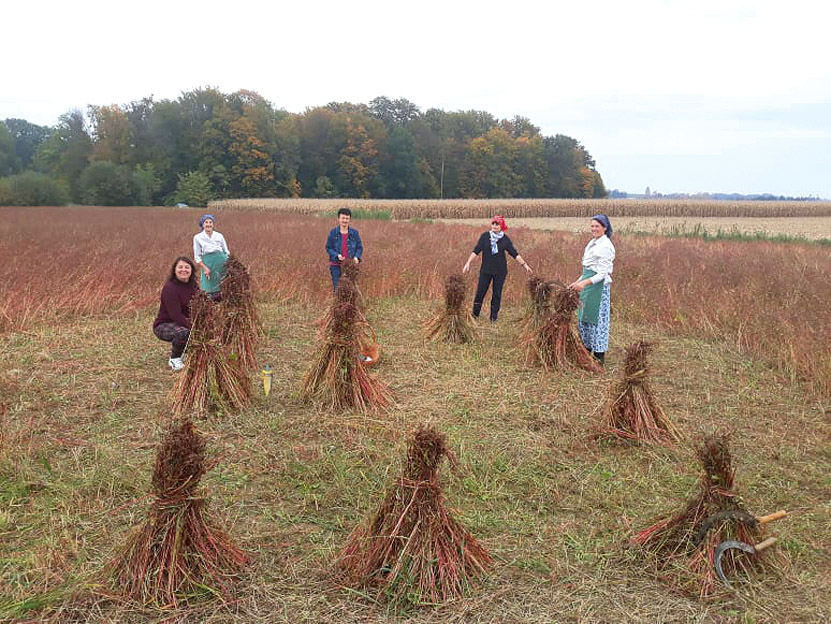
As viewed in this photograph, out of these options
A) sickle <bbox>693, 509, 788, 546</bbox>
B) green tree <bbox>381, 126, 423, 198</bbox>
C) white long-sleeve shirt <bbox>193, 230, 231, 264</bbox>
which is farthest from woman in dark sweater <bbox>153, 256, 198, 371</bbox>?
green tree <bbox>381, 126, 423, 198</bbox>

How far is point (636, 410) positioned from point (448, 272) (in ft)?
23.9

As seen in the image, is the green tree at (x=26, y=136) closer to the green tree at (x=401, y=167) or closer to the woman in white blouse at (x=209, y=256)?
A: the green tree at (x=401, y=167)

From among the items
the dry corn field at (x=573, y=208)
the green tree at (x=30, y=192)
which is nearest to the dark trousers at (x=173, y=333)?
the dry corn field at (x=573, y=208)

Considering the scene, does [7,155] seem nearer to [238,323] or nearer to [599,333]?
[238,323]

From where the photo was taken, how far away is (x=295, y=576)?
9.87 ft

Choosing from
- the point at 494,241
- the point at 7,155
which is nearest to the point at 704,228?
the point at 494,241

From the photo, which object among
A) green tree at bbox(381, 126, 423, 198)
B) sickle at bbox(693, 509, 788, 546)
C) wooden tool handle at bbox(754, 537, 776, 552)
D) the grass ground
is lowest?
the grass ground

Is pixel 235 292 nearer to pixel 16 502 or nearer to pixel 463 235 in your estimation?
pixel 16 502

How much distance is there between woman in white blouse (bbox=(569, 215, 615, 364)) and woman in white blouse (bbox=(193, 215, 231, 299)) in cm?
409

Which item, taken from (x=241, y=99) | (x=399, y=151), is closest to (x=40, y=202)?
(x=241, y=99)

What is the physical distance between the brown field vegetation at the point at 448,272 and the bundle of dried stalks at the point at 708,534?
12.1 feet

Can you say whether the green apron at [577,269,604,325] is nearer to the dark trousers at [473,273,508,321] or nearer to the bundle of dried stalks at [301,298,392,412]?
the dark trousers at [473,273,508,321]

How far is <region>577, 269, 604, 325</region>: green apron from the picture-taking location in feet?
21.1

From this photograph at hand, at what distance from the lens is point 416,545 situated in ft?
9.48
